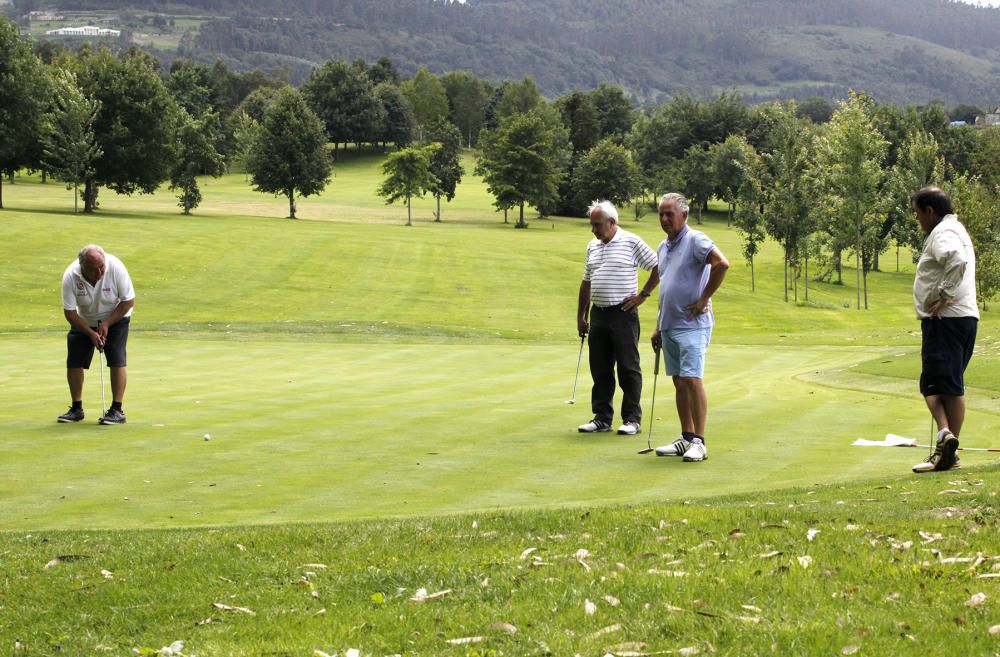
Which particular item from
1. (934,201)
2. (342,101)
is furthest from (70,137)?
(342,101)

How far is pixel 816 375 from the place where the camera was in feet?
68.3

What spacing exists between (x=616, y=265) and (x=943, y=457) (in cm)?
444

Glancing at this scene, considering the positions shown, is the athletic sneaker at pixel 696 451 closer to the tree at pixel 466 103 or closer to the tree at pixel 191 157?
the tree at pixel 191 157

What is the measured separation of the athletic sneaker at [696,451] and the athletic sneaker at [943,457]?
200 cm

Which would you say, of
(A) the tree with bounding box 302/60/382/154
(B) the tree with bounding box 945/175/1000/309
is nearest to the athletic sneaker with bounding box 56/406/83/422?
(B) the tree with bounding box 945/175/1000/309

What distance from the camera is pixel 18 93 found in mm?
70625

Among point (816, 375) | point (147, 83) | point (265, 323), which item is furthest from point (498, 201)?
point (816, 375)

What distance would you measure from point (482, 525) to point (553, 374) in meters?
12.3

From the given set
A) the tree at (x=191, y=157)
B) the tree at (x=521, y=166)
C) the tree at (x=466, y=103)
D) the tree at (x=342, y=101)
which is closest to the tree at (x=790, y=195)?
the tree at (x=521, y=166)

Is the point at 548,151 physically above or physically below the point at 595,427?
above

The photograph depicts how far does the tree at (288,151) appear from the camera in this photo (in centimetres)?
9119

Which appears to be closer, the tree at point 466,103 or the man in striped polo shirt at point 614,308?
the man in striped polo shirt at point 614,308

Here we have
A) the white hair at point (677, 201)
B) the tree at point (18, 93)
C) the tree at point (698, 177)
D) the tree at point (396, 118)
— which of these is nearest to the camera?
the white hair at point (677, 201)

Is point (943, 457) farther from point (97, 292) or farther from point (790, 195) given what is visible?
point (790, 195)
